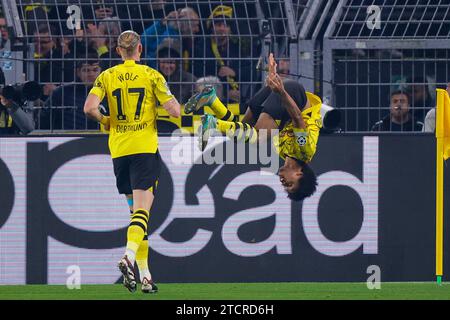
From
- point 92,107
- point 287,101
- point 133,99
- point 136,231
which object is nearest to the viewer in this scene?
point 136,231

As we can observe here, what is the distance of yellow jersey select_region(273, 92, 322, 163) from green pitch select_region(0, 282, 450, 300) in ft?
3.94

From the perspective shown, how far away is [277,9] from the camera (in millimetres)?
15516

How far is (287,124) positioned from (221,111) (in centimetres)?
75

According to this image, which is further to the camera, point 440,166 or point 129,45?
point 440,166

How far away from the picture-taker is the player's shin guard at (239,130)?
14.4 metres

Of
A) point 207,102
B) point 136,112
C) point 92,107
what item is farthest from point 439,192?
point 92,107

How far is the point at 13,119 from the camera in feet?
50.2

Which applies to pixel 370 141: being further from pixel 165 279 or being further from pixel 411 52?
pixel 165 279

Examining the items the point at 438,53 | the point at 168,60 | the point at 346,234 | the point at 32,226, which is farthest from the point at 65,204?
the point at 438,53

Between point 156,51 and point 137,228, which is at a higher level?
point 156,51

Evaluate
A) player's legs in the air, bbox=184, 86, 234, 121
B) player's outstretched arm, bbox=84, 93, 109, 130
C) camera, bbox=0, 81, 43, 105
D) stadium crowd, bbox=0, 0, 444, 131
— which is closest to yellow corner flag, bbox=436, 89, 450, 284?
stadium crowd, bbox=0, 0, 444, 131

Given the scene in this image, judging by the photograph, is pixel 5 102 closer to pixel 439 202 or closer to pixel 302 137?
pixel 302 137

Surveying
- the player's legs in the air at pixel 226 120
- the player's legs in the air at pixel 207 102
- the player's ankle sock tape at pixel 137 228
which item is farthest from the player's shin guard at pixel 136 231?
the player's legs in the air at pixel 207 102

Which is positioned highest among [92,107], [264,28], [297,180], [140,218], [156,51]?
[264,28]
